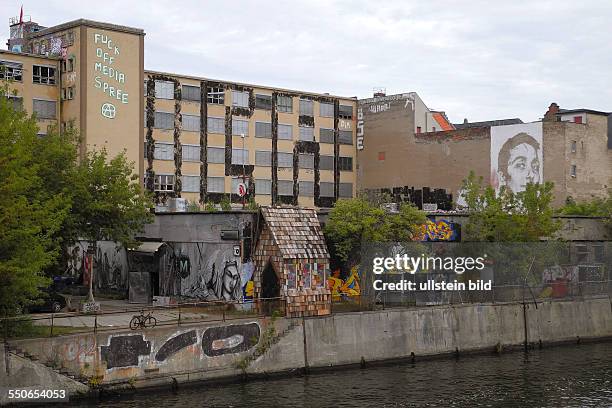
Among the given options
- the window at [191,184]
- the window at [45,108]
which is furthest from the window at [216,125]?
the window at [45,108]

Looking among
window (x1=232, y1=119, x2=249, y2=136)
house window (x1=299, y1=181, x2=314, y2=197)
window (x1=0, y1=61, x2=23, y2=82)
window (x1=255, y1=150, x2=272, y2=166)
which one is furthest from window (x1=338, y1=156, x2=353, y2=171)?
window (x1=0, y1=61, x2=23, y2=82)

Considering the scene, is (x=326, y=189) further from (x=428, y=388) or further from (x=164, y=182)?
(x=428, y=388)

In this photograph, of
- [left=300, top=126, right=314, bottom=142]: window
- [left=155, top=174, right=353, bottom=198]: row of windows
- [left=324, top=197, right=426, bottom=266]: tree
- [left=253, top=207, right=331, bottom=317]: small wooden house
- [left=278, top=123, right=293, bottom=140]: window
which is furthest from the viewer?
[left=300, top=126, right=314, bottom=142]: window

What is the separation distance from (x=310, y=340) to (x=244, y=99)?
57.2m

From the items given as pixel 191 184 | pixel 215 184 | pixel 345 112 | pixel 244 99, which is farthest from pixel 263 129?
pixel 345 112

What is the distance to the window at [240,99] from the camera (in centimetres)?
9850

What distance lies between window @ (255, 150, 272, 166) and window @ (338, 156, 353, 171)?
36.1 feet

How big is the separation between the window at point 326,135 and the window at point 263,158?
26.8 ft

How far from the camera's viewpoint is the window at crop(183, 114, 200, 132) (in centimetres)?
9488

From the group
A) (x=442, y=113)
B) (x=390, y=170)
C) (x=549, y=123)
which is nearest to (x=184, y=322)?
(x=549, y=123)

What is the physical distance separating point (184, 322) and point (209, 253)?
408 inches

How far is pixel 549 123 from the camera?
3438 inches

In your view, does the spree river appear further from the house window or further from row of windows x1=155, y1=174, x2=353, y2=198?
the house window

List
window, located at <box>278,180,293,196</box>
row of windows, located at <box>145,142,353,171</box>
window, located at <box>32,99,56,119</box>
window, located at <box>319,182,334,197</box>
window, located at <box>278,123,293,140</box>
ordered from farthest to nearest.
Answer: window, located at <box>319,182,334,197</box>, window, located at <box>278,180,293,196</box>, window, located at <box>278,123,293,140</box>, row of windows, located at <box>145,142,353,171</box>, window, located at <box>32,99,56,119</box>
